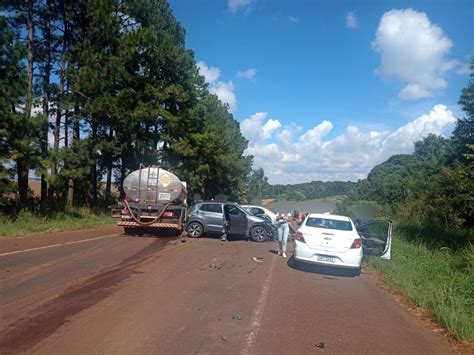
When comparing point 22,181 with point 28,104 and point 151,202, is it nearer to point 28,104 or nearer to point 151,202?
point 28,104

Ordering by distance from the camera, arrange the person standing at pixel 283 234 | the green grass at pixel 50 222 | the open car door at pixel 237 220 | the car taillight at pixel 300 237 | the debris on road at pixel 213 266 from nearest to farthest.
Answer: the debris on road at pixel 213 266 < the car taillight at pixel 300 237 < the person standing at pixel 283 234 < the green grass at pixel 50 222 < the open car door at pixel 237 220

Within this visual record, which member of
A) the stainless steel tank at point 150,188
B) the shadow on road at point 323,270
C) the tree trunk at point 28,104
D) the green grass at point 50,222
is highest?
the tree trunk at point 28,104

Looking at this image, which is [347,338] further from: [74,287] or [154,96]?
[154,96]

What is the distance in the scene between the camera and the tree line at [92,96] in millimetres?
20734

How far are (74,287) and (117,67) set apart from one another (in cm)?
2053

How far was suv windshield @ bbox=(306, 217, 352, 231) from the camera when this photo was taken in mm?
12325

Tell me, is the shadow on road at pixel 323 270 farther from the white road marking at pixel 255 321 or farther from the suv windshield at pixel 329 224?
the white road marking at pixel 255 321

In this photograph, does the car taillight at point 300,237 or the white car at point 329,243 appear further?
the car taillight at point 300,237

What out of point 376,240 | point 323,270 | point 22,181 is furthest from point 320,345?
point 22,181

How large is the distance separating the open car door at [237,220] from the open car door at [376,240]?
551cm

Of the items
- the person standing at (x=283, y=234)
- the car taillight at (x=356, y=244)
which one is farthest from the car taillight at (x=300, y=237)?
the person standing at (x=283, y=234)

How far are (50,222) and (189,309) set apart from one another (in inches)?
631

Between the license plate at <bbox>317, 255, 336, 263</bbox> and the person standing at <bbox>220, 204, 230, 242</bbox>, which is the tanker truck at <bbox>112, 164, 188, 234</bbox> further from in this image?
the license plate at <bbox>317, 255, 336, 263</bbox>

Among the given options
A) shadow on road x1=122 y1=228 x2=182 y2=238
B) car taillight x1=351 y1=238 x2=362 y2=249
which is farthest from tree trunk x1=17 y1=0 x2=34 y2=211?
car taillight x1=351 y1=238 x2=362 y2=249
